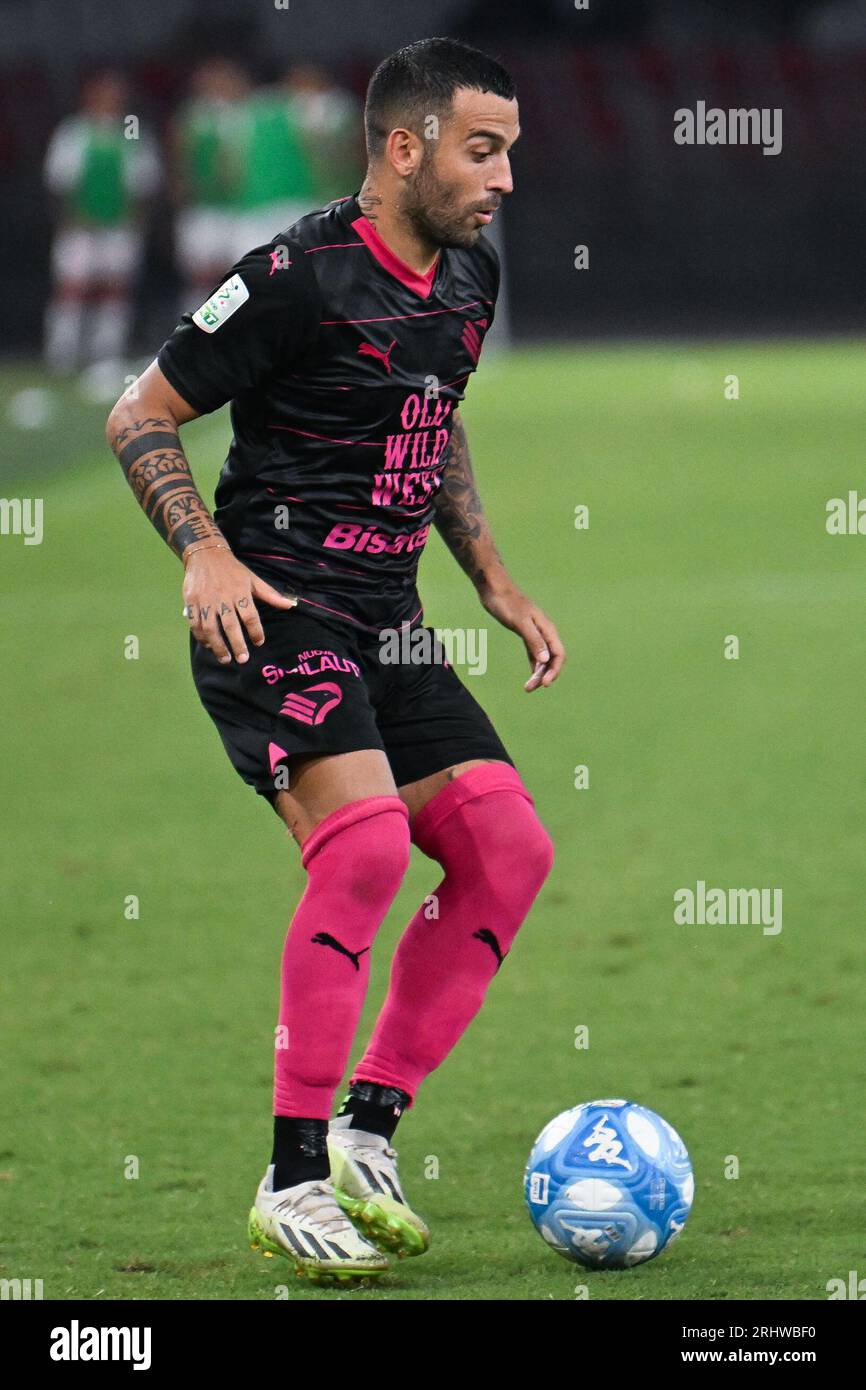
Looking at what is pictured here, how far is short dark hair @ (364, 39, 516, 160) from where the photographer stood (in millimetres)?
4211

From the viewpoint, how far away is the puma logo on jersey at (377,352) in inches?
170

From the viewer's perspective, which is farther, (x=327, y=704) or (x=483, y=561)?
(x=483, y=561)

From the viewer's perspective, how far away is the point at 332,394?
432cm

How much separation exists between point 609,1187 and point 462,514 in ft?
4.85

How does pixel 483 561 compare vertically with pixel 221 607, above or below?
above

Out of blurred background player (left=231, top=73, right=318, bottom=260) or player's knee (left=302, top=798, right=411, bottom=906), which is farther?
blurred background player (left=231, top=73, right=318, bottom=260)

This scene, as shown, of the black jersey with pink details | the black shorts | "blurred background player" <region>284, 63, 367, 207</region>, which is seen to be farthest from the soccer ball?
"blurred background player" <region>284, 63, 367, 207</region>

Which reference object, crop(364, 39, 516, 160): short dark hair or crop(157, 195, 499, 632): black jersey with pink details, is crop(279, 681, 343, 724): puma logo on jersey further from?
crop(364, 39, 516, 160): short dark hair

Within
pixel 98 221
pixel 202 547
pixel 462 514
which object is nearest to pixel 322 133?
pixel 98 221

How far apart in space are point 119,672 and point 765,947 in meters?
4.68

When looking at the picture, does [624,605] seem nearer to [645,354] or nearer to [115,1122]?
[115,1122]

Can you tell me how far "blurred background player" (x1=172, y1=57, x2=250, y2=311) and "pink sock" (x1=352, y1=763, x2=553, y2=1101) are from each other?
17207 millimetres

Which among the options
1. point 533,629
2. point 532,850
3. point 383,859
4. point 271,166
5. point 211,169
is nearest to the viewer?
point 383,859

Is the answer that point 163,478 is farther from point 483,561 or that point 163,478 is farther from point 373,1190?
point 373,1190
